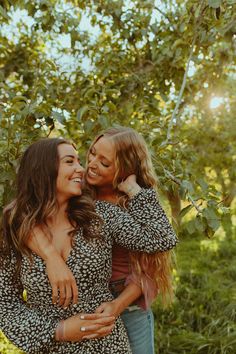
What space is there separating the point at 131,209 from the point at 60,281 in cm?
44

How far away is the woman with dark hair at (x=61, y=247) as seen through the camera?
6.07 ft

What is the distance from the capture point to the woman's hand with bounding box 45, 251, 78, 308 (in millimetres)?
1812

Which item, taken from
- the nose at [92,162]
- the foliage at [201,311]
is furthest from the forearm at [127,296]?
the foliage at [201,311]

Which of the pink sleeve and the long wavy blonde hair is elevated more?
the long wavy blonde hair

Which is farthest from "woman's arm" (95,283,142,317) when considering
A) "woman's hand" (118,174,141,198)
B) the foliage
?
the foliage

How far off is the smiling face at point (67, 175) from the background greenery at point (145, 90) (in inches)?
21.2

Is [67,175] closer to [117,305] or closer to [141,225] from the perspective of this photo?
[141,225]

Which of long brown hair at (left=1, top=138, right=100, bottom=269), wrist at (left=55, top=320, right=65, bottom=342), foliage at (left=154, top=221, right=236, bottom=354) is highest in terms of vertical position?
long brown hair at (left=1, top=138, right=100, bottom=269)

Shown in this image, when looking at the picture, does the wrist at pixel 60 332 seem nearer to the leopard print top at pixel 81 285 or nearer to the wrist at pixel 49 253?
the leopard print top at pixel 81 285

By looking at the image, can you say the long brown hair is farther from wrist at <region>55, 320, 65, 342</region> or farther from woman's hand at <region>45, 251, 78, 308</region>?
wrist at <region>55, 320, 65, 342</region>

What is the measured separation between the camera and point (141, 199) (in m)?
2.07

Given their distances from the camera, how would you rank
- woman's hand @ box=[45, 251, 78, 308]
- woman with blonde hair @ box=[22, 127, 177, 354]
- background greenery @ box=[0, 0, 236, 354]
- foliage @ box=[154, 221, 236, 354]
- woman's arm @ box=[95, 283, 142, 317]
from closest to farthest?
woman's hand @ box=[45, 251, 78, 308] < woman's arm @ box=[95, 283, 142, 317] < woman with blonde hair @ box=[22, 127, 177, 354] < background greenery @ box=[0, 0, 236, 354] < foliage @ box=[154, 221, 236, 354]

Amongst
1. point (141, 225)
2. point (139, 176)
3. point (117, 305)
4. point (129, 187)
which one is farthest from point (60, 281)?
point (139, 176)

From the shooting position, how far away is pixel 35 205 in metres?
1.95
